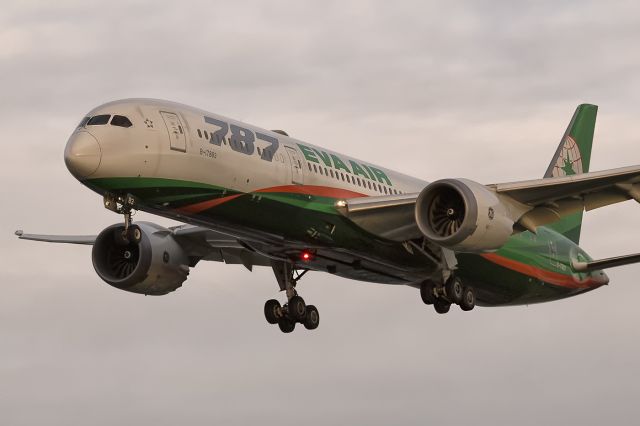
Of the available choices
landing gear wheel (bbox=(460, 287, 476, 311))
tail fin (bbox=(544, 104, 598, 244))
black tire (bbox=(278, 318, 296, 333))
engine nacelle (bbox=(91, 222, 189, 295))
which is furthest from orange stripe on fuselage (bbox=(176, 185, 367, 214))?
tail fin (bbox=(544, 104, 598, 244))

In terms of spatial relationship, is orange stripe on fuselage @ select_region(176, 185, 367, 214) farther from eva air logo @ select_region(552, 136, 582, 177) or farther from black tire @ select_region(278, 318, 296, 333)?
eva air logo @ select_region(552, 136, 582, 177)

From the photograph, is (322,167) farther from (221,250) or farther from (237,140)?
(221,250)

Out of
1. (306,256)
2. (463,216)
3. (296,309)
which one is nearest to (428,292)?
(296,309)

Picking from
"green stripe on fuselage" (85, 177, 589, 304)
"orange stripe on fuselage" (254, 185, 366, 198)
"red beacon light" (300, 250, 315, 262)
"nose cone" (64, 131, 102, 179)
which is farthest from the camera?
"red beacon light" (300, 250, 315, 262)

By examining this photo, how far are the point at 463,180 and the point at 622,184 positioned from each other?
4815 millimetres

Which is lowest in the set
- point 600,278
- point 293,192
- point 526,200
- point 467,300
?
point 467,300

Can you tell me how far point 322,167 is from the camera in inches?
1838

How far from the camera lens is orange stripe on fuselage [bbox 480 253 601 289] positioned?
5206 centimetres

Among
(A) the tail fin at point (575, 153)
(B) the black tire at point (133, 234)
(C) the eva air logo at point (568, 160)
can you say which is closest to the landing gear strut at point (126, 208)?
(B) the black tire at point (133, 234)

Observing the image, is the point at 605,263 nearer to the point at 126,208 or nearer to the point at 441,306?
the point at 441,306

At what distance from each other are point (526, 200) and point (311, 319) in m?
8.33

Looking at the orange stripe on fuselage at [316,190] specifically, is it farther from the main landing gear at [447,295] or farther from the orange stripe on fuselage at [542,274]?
the orange stripe on fuselage at [542,274]

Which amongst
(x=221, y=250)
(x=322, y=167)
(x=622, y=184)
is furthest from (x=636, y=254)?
(x=221, y=250)

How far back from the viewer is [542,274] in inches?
2133
